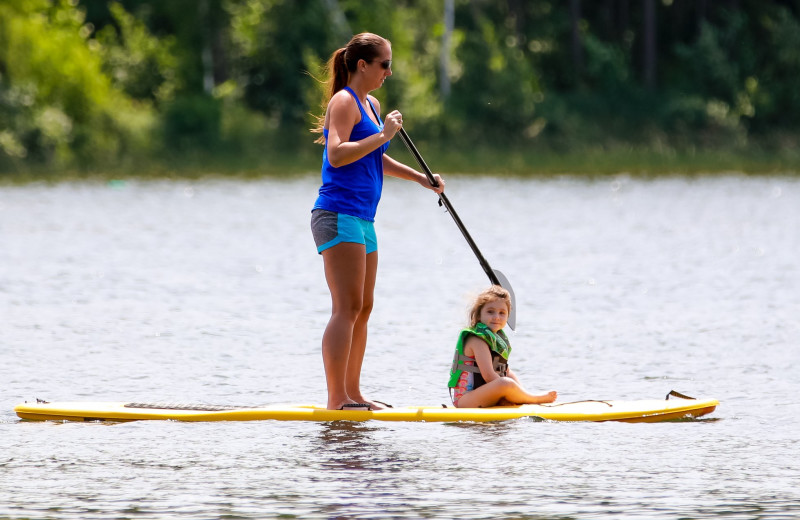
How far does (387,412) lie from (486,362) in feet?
1.93

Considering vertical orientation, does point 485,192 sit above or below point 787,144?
below

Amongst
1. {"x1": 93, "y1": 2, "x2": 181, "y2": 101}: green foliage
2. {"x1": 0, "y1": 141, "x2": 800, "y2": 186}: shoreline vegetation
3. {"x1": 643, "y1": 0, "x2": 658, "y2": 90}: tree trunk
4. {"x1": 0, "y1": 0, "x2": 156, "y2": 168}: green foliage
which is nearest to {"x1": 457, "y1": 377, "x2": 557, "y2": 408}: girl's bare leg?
{"x1": 0, "y1": 141, "x2": 800, "y2": 186}: shoreline vegetation

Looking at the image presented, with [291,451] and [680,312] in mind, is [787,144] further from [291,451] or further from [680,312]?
[291,451]

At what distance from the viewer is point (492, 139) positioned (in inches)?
1794

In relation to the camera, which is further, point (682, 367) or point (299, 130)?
point (299, 130)

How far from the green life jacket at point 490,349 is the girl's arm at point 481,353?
2cm

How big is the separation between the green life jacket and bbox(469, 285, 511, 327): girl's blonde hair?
4 cm

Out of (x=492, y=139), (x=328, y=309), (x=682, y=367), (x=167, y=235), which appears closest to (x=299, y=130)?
(x=492, y=139)

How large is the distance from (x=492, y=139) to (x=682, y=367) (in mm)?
36056

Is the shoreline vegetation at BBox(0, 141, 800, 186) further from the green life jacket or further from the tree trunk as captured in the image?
the green life jacket

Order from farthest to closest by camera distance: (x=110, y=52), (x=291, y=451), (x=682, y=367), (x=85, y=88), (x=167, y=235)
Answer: (x=110, y=52)
(x=85, y=88)
(x=167, y=235)
(x=682, y=367)
(x=291, y=451)

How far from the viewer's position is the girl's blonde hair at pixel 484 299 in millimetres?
7906

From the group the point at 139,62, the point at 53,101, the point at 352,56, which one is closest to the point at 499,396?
the point at 352,56

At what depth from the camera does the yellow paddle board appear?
7797mm
